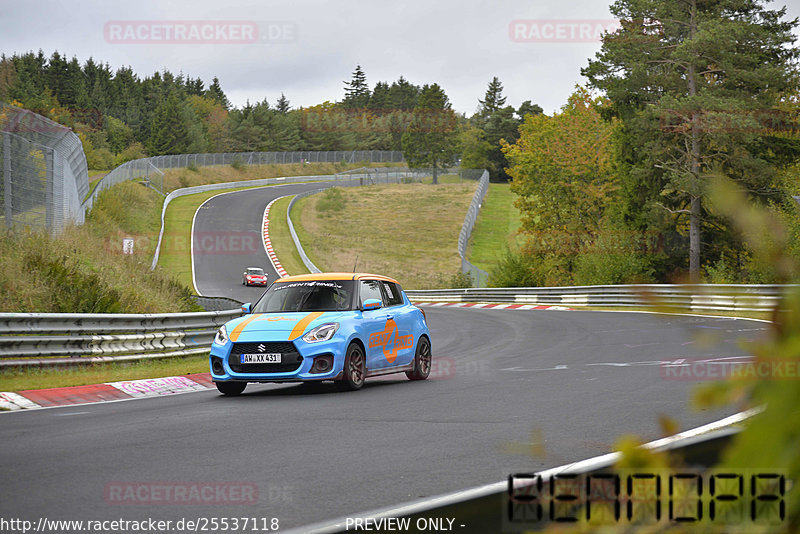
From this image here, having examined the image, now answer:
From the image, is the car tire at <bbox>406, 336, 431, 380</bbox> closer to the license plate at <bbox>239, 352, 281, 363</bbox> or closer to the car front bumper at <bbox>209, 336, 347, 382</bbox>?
the car front bumper at <bbox>209, 336, 347, 382</bbox>

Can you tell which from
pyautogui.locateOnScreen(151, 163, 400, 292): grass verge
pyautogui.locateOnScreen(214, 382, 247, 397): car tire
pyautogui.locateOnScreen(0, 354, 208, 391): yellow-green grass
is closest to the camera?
pyautogui.locateOnScreen(214, 382, 247, 397): car tire

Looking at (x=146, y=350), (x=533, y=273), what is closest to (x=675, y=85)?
(x=533, y=273)

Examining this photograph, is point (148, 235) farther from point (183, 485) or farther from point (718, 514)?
point (718, 514)

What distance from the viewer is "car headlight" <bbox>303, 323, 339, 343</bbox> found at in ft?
40.8

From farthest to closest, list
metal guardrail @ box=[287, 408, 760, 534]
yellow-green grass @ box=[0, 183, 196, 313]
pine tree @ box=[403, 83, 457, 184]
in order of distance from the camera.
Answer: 1. pine tree @ box=[403, 83, 457, 184]
2. yellow-green grass @ box=[0, 183, 196, 313]
3. metal guardrail @ box=[287, 408, 760, 534]

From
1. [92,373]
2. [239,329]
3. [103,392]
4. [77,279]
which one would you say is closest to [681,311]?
[239,329]

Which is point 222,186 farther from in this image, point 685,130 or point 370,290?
point 370,290

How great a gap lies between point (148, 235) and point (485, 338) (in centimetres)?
4343

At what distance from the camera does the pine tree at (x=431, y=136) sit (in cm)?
12862

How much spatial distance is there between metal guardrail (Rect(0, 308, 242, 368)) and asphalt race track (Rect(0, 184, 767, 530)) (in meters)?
2.85

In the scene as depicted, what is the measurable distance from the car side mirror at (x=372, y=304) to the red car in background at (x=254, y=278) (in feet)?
141

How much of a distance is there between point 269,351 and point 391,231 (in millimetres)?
69986

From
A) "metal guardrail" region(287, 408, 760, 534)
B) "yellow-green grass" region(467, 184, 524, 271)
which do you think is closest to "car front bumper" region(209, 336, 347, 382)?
"metal guardrail" region(287, 408, 760, 534)

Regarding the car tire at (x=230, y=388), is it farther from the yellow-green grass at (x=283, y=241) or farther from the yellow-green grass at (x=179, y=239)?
the yellow-green grass at (x=283, y=241)
